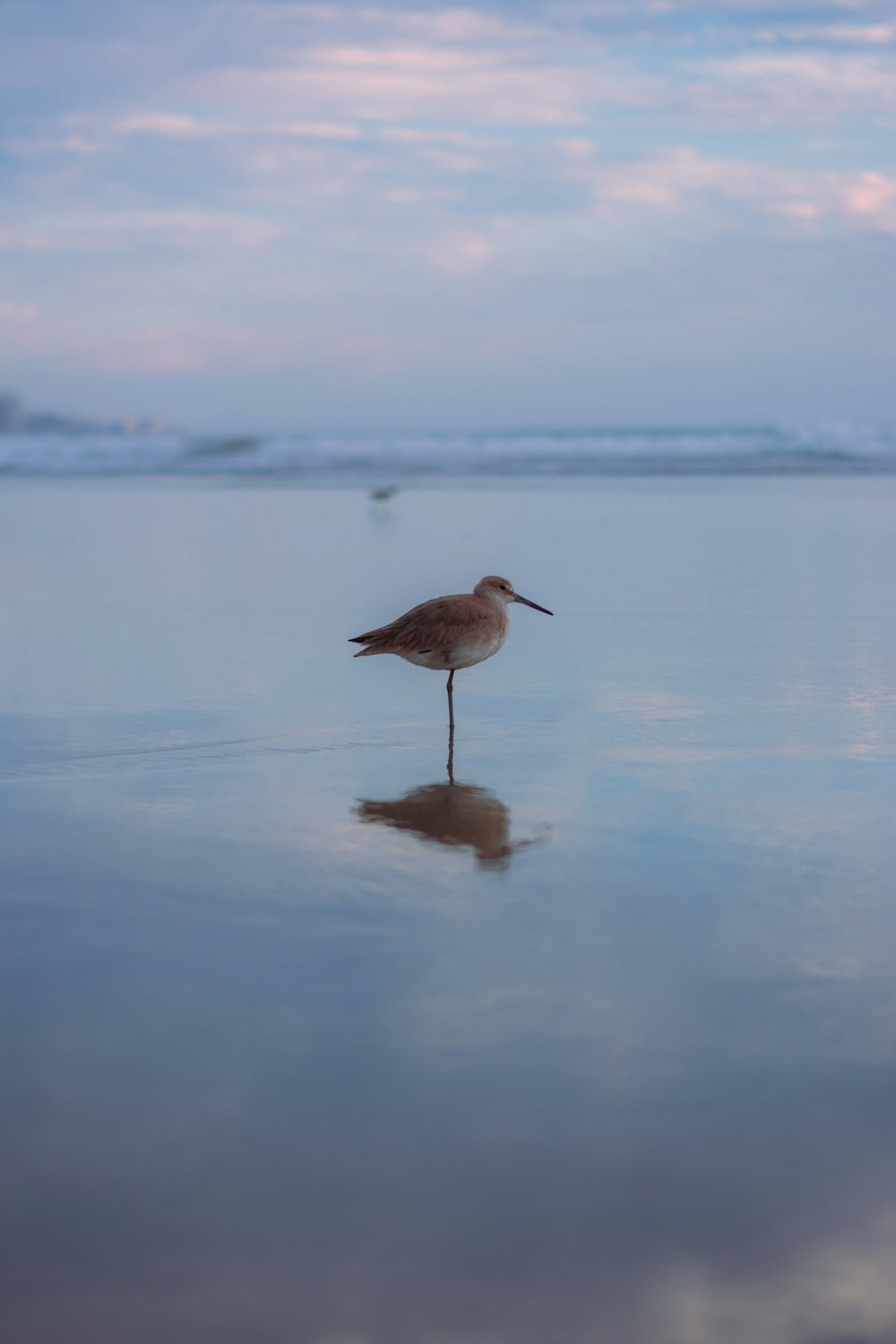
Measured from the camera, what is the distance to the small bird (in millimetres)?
6121

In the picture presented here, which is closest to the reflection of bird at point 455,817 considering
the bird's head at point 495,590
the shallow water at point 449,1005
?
the shallow water at point 449,1005

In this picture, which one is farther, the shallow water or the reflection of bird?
the reflection of bird

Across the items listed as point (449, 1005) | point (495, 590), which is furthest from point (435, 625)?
point (449, 1005)

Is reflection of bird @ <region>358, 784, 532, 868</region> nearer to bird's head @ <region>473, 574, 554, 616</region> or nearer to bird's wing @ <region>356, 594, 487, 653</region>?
bird's wing @ <region>356, 594, 487, 653</region>

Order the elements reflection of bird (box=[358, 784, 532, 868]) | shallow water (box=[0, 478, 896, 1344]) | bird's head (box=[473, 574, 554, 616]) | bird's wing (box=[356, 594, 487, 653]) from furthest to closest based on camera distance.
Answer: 1. bird's head (box=[473, 574, 554, 616])
2. bird's wing (box=[356, 594, 487, 653])
3. reflection of bird (box=[358, 784, 532, 868])
4. shallow water (box=[0, 478, 896, 1344])

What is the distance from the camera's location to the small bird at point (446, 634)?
20.1 ft

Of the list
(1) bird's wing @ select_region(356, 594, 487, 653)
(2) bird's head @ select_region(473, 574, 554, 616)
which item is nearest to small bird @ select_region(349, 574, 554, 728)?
(1) bird's wing @ select_region(356, 594, 487, 653)

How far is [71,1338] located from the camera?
6.68 ft

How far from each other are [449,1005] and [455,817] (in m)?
1.65

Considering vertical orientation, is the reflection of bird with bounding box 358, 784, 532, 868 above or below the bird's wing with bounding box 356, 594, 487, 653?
below

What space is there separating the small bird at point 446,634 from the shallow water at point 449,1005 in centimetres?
33

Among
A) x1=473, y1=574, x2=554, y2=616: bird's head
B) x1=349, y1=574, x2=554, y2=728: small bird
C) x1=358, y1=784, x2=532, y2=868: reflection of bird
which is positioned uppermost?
x1=473, y1=574, x2=554, y2=616: bird's head

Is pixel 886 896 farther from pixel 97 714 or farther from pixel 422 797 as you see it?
pixel 97 714

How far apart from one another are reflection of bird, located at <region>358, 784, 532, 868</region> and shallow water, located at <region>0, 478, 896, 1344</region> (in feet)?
0.07
